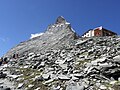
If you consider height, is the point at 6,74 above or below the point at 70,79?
above

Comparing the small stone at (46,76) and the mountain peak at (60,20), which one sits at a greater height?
the mountain peak at (60,20)

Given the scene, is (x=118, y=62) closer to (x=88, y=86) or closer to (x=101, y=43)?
(x=88, y=86)

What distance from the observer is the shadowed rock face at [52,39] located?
43.8 meters

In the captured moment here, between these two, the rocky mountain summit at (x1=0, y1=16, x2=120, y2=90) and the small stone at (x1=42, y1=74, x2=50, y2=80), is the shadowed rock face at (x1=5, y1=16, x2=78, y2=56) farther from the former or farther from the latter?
the small stone at (x1=42, y1=74, x2=50, y2=80)

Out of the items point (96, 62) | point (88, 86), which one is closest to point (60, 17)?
point (96, 62)

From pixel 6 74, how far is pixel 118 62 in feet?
38.1

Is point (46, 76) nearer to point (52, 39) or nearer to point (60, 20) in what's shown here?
point (52, 39)

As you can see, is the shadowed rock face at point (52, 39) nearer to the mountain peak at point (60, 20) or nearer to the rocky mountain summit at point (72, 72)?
the mountain peak at point (60, 20)

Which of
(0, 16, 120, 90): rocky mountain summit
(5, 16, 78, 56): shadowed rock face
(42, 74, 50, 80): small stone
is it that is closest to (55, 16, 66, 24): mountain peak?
(5, 16, 78, 56): shadowed rock face

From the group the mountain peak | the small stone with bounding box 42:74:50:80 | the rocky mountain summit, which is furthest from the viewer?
the mountain peak

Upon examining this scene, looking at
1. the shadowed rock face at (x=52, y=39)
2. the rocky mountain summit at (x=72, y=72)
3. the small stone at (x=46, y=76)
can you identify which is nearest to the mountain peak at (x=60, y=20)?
Result: the shadowed rock face at (x=52, y=39)

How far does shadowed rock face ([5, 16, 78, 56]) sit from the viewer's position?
43.8 meters

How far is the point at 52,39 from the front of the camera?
47469 millimetres

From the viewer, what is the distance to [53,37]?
48500mm
